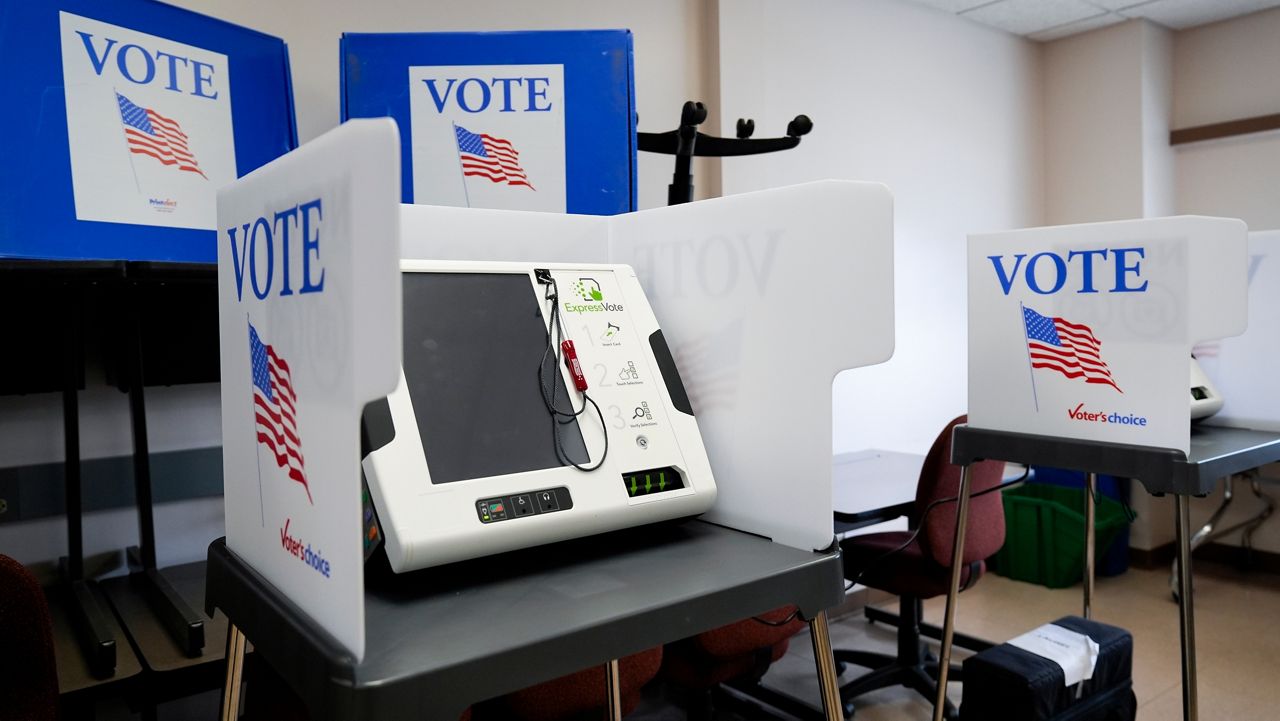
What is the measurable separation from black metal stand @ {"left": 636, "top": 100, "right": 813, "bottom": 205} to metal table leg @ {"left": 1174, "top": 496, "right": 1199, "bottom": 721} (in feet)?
3.59

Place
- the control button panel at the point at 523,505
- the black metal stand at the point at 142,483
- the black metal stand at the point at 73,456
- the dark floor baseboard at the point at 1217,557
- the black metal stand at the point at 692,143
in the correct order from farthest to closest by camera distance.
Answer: the dark floor baseboard at the point at 1217,557 → the black metal stand at the point at 692,143 → the black metal stand at the point at 73,456 → the black metal stand at the point at 142,483 → the control button panel at the point at 523,505

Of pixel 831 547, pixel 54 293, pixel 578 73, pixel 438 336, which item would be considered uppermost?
pixel 578 73

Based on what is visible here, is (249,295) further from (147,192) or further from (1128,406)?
→ (1128,406)

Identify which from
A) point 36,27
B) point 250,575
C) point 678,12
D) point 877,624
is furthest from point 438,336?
point 877,624

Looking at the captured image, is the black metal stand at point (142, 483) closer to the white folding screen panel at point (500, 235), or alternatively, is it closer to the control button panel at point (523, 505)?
the white folding screen panel at point (500, 235)

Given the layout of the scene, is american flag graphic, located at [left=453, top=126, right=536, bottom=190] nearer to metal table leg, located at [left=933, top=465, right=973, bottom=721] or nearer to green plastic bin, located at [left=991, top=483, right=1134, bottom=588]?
metal table leg, located at [left=933, top=465, right=973, bottom=721]

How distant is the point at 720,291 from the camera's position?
44.9 inches

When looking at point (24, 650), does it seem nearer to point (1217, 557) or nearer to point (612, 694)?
point (612, 694)

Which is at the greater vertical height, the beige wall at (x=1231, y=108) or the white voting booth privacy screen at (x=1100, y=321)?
the beige wall at (x=1231, y=108)

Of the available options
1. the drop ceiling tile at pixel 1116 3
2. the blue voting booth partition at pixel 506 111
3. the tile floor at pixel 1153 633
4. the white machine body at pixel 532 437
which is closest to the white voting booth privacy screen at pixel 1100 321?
the blue voting booth partition at pixel 506 111

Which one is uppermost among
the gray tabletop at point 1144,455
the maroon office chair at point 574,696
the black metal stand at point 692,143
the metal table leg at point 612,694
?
the black metal stand at point 692,143

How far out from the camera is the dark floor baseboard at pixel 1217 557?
151 inches

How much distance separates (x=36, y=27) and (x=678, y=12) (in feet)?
6.84

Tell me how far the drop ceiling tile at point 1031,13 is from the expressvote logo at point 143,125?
3359 millimetres
